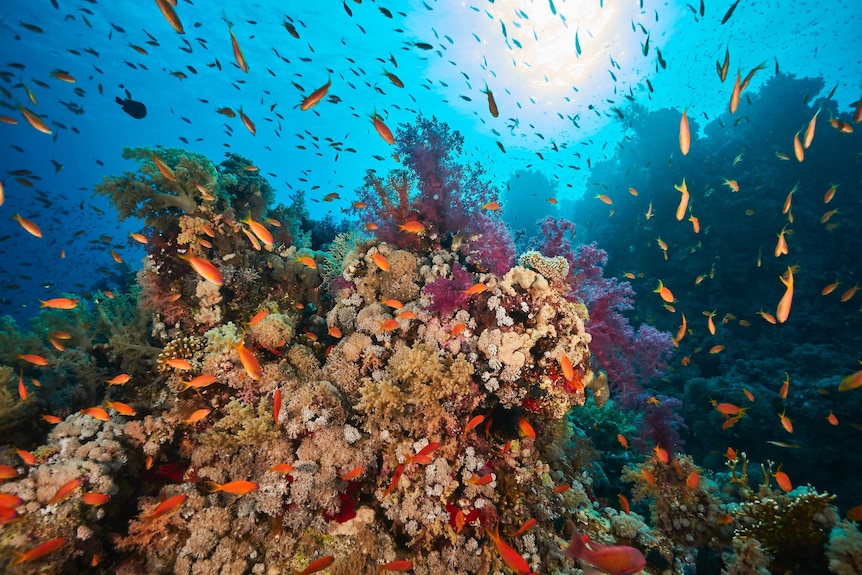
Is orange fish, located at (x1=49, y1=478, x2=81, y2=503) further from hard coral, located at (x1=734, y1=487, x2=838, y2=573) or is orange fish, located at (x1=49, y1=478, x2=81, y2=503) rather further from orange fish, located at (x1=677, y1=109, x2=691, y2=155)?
orange fish, located at (x1=677, y1=109, x2=691, y2=155)

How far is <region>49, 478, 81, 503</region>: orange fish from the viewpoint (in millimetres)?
3580

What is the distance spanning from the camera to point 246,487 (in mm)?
3611

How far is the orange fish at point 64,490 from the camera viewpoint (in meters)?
3.58

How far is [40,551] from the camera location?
315 cm

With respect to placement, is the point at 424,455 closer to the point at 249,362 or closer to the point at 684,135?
the point at 249,362

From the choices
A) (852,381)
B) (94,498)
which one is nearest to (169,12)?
(94,498)

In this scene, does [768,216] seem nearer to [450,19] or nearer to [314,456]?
[314,456]

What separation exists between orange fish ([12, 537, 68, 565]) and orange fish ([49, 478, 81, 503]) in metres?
0.43

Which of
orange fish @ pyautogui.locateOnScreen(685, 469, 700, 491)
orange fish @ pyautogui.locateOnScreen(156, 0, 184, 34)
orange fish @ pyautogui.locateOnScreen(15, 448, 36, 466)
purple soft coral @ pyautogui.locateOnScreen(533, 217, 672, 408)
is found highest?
purple soft coral @ pyautogui.locateOnScreen(533, 217, 672, 408)

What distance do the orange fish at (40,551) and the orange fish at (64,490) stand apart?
43 cm

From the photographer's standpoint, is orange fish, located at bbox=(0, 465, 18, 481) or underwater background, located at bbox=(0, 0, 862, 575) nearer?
orange fish, located at bbox=(0, 465, 18, 481)

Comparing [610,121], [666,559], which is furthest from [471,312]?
[610,121]

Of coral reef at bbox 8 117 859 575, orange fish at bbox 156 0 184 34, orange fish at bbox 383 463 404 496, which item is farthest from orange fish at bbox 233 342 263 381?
orange fish at bbox 156 0 184 34

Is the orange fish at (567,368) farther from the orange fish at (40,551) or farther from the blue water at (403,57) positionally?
the blue water at (403,57)
